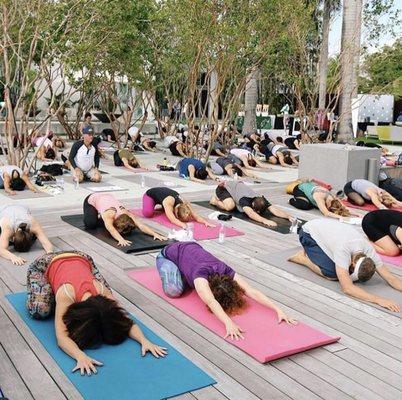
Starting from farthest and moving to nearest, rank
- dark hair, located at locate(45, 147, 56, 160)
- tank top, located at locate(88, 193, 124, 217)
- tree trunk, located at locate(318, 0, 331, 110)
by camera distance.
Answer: tree trunk, located at locate(318, 0, 331, 110) → dark hair, located at locate(45, 147, 56, 160) → tank top, located at locate(88, 193, 124, 217)

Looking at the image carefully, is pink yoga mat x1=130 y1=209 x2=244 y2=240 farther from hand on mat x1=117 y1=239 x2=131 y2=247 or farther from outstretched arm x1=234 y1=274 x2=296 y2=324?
outstretched arm x1=234 y1=274 x2=296 y2=324

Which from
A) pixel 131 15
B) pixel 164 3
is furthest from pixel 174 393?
pixel 164 3

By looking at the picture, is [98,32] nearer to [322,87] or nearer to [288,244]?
[288,244]

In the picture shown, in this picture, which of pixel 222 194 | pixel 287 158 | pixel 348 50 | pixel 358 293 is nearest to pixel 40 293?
pixel 358 293

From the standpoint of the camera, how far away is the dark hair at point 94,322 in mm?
3570

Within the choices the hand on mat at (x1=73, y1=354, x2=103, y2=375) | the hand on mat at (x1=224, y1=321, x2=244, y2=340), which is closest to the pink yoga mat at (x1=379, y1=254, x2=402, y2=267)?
the hand on mat at (x1=224, y1=321, x2=244, y2=340)

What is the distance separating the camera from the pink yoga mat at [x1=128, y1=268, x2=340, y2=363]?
12.3 feet

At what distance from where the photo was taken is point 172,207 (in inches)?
291

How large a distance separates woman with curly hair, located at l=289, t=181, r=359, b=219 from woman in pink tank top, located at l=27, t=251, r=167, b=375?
475cm

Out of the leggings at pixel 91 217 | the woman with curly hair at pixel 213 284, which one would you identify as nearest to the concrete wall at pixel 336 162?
the leggings at pixel 91 217

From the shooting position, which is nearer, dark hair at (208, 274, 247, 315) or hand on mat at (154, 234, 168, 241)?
dark hair at (208, 274, 247, 315)

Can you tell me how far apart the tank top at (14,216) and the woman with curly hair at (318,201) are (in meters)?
4.23

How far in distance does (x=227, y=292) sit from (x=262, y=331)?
39cm

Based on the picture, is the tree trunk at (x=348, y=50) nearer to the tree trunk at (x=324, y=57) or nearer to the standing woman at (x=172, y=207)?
the tree trunk at (x=324, y=57)
